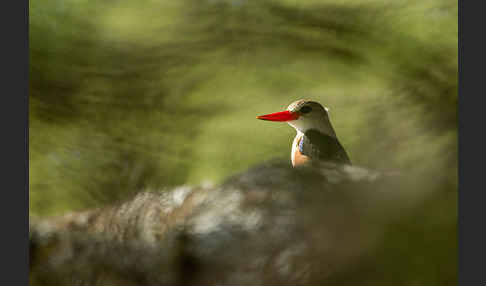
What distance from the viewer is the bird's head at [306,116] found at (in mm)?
2006

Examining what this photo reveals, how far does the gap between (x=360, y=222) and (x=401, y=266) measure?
21 centimetres

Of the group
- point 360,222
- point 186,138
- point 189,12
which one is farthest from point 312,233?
point 189,12

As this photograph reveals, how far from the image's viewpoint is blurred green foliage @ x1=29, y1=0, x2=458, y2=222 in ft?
6.63

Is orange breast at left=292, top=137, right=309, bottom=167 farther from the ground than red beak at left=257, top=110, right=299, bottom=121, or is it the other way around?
red beak at left=257, top=110, right=299, bottom=121

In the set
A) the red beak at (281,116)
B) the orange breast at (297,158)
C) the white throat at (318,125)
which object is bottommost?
the orange breast at (297,158)

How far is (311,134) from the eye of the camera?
2004mm

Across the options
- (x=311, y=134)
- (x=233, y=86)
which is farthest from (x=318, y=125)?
(x=233, y=86)

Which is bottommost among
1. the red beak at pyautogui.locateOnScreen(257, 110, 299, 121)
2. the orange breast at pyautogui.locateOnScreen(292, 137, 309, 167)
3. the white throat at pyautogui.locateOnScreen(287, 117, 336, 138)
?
the orange breast at pyautogui.locateOnScreen(292, 137, 309, 167)

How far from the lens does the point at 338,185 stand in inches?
76.5

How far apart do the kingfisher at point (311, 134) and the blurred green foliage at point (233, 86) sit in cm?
3

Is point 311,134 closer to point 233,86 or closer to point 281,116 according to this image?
point 281,116

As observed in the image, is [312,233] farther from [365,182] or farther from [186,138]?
[186,138]

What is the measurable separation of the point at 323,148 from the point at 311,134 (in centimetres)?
6

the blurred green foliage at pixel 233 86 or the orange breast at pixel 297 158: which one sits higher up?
the blurred green foliage at pixel 233 86
